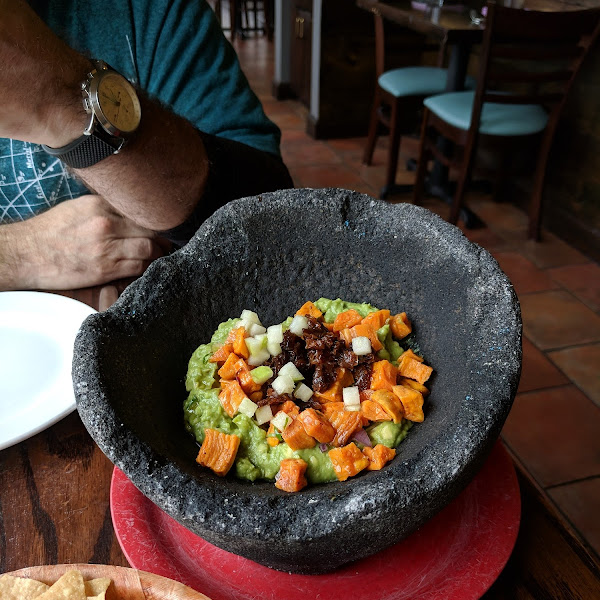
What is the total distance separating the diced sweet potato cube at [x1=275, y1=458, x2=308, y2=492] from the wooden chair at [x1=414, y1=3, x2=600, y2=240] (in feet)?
7.45

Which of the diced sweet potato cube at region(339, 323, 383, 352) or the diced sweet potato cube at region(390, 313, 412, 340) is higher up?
the diced sweet potato cube at region(339, 323, 383, 352)

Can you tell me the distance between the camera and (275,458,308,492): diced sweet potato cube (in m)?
0.65

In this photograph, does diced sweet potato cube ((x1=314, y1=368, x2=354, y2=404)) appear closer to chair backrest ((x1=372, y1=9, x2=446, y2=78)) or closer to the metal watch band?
the metal watch band

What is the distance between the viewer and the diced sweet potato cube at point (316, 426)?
688mm

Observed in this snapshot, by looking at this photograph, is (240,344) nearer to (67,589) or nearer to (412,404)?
(412,404)

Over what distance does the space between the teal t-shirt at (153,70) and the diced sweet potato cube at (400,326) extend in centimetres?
71

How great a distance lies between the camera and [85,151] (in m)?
0.98

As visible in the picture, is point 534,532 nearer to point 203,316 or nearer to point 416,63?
point 203,316

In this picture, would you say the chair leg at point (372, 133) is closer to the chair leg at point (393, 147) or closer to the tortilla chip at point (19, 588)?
the chair leg at point (393, 147)

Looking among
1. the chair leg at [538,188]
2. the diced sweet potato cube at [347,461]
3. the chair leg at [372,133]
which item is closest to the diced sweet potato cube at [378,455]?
the diced sweet potato cube at [347,461]


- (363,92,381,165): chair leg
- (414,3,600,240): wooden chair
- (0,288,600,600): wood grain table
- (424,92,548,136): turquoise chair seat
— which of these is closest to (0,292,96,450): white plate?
(0,288,600,600): wood grain table

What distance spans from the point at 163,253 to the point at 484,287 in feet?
2.40

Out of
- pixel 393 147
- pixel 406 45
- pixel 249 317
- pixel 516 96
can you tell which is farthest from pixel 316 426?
pixel 406 45

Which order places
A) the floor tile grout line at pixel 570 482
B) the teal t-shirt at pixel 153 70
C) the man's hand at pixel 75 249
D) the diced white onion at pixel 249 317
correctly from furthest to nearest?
the floor tile grout line at pixel 570 482
the teal t-shirt at pixel 153 70
the man's hand at pixel 75 249
the diced white onion at pixel 249 317
